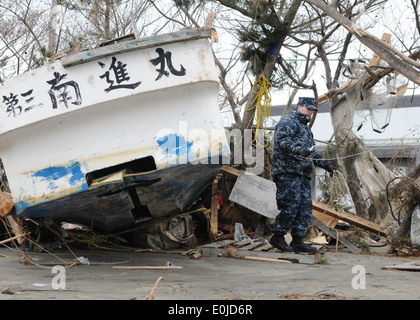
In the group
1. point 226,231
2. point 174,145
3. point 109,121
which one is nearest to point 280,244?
point 226,231

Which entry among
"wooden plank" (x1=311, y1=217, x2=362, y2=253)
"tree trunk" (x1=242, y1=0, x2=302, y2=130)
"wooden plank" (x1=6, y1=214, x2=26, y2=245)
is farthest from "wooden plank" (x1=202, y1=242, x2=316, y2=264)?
"tree trunk" (x1=242, y1=0, x2=302, y2=130)

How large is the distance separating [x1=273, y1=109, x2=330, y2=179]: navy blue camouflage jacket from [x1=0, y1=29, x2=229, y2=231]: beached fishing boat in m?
0.94

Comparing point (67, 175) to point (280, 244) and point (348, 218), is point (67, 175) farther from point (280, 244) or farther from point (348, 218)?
point (348, 218)

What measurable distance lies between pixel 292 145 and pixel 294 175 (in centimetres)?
37

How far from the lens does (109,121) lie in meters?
4.66

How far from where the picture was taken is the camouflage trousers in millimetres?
5668

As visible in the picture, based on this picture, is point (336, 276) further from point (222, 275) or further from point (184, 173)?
point (184, 173)

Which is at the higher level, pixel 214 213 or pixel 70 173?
pixel 70 173

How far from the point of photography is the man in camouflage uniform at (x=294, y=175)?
18.6ft

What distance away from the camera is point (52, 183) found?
4.69 metres

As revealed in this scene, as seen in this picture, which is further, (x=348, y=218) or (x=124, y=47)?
(x=348, y=218)

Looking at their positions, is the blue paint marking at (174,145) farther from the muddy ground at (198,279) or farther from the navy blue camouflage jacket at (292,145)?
the navy blue camouflage jacket at (292,145)
